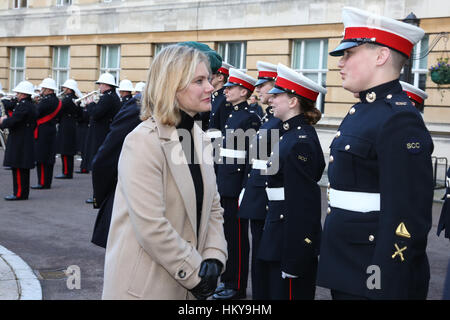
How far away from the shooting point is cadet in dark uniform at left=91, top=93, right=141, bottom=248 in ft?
13.5

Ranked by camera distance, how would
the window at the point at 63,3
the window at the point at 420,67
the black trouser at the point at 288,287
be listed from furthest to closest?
1. the window at the point at 63,3
2. the window at the point at 420,67
3. the black trouser at the point at 288,287

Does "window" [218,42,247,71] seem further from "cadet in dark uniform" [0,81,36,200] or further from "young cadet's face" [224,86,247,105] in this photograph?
"young cadet's face" [224,86,247,105]

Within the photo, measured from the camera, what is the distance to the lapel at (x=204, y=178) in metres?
2.94

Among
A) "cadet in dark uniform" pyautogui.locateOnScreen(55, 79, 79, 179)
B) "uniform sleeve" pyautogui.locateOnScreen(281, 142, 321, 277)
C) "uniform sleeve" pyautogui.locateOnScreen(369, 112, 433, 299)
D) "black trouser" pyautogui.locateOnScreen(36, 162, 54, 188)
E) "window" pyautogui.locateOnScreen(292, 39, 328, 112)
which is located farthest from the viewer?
"window" pyautogui.locateOnScreen(292, 39, 328, 112)

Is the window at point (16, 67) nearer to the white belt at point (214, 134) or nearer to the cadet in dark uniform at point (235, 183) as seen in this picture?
the white belt at point (214, 134)

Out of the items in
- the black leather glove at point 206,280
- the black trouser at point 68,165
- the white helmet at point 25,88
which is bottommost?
the black trouser at point 68,165

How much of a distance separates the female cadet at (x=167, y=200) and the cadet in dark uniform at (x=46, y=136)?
9.95m

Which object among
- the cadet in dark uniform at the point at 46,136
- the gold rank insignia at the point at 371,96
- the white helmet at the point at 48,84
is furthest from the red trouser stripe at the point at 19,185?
the gold rank insignia at the point at 371,96

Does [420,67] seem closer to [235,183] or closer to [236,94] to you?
[236,94]

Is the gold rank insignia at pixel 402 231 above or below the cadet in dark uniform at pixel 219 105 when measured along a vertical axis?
below

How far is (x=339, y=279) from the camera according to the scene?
2934 millimetres

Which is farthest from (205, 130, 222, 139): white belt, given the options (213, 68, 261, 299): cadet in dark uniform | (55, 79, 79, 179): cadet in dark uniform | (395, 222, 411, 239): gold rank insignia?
(55, 79, 79, 179): cadet in dark uniform

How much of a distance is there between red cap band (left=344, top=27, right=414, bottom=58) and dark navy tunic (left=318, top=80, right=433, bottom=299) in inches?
7.2
